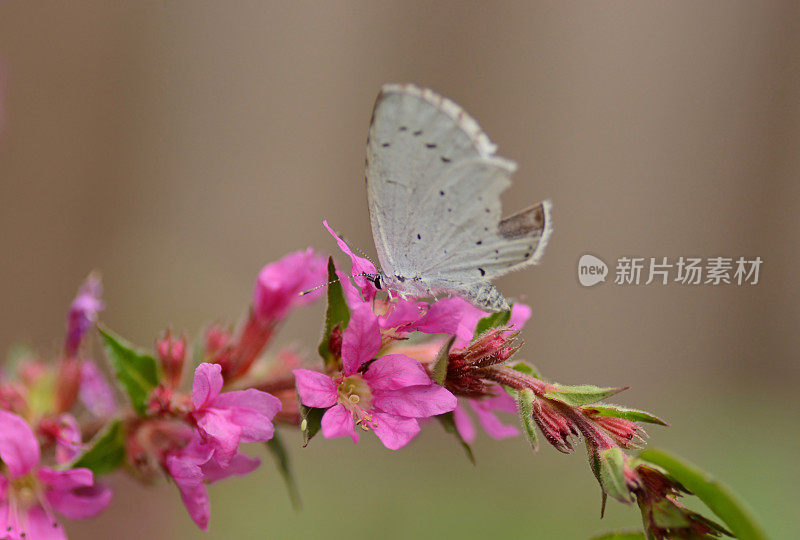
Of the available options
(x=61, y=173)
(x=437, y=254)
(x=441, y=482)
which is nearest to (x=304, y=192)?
(x=61, y=173)

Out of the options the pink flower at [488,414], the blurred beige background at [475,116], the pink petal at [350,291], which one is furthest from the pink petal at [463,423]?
the blurred beige background at [475,116]

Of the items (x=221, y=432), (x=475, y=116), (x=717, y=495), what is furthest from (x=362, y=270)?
(x=475, y=116)

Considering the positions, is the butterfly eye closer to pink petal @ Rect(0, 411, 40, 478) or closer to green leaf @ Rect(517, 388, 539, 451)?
green leaf @ Rect(517, 388, 539, 451)

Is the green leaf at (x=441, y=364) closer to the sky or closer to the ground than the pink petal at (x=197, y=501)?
closer to the sky

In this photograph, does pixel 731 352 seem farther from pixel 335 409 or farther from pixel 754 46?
pixel 335 409

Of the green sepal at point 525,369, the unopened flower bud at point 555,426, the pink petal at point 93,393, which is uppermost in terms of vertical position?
the green sepal at point 525,369

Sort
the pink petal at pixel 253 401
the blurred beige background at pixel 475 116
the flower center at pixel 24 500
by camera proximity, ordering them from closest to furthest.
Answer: the pink petal at pixel 253 401
the flower center at pixel 24 500
the blurred beige background at pixel 475 116

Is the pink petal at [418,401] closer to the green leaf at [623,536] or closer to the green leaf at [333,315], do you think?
the green leaf at [333,315]

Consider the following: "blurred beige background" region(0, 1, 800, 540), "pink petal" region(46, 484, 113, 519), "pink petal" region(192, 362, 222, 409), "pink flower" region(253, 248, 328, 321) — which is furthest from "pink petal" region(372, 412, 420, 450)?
"blurred beige background" region(0, 1, 800, 540)

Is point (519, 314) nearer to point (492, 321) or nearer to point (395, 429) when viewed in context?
point (492, 321)
